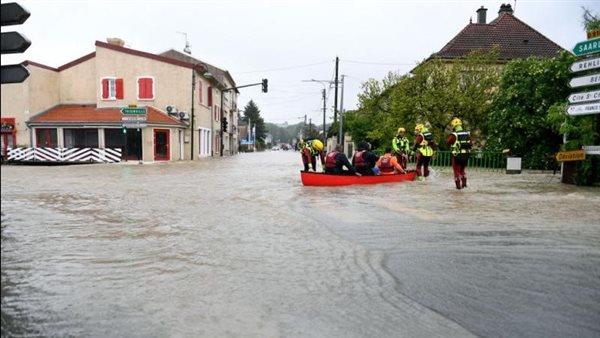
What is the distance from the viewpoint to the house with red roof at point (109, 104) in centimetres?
3056

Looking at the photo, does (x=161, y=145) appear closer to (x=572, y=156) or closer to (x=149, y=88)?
(x=149, y=88)

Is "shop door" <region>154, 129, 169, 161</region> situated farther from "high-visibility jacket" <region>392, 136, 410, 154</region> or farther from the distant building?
the distant building

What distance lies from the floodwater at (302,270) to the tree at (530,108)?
47.5ft

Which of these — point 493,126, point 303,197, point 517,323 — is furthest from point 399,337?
point 493,126

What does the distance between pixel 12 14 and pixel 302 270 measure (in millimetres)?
3485

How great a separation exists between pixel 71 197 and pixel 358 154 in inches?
298

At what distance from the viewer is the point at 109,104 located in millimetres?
32875

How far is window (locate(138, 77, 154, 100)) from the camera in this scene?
33.1 metres

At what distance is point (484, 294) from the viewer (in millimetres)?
4305

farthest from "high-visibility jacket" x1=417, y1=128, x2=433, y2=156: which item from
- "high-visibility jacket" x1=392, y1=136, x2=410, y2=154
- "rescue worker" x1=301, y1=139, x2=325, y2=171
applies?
"rescue worker" x1=301, y1=139, x2=325, y2=171

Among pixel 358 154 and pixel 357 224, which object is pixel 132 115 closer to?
pixel 358 154

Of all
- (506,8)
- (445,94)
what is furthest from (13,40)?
A: (506,8)

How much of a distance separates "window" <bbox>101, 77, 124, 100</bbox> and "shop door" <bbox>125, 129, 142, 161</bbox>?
352 centimetres

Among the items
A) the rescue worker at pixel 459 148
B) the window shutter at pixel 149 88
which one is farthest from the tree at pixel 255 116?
the rescue worker at pixel 459 148
